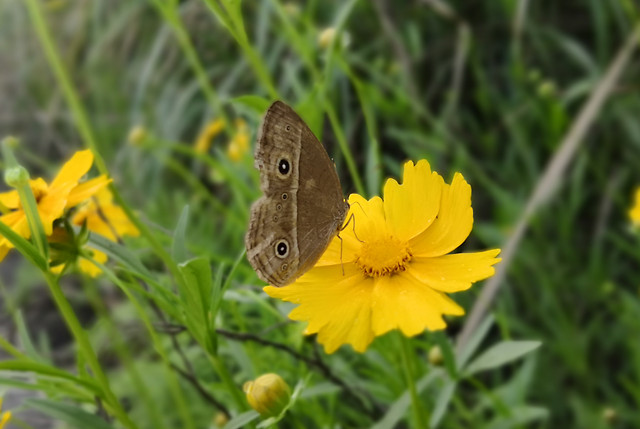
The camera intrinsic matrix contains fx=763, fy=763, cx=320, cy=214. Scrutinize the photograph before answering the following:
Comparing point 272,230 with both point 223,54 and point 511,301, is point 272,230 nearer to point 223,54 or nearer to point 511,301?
point 511,301

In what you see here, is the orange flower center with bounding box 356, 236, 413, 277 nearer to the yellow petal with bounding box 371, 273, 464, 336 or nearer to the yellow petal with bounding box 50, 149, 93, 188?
the yellow petal with bounding box 371, 273, 464, 336

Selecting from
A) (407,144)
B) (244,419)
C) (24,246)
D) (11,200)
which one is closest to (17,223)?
(11,200)

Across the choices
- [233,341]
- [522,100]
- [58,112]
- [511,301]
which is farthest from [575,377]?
[58,112]

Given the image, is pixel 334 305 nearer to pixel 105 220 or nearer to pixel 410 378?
pixel 410 378

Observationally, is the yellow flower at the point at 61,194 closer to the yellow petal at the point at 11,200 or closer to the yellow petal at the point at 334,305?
the yellow petal at the point at 11,200

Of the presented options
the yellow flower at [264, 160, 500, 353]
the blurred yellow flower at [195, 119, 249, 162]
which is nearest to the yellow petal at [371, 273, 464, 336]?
the yellow flower at [264, 160, 500, 353]
